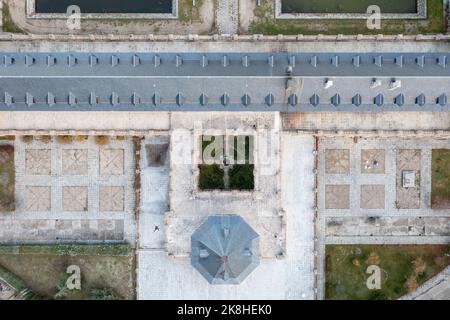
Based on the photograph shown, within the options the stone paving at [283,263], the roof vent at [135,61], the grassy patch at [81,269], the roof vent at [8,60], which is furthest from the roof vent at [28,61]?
the grassy patch at [81,269]

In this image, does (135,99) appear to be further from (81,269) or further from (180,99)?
(81,269)

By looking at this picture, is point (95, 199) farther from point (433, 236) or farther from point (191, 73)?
point (433, 236)

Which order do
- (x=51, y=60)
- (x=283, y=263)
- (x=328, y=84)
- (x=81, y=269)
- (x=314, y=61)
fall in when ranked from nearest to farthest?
(x=328, y=84), (x=314, y=61), (x=51, y=60), (x=283, y=263), (x=81, y=269)

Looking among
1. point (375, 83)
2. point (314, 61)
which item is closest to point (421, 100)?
point (375, 83)

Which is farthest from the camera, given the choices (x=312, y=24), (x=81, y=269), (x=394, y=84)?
(x=81, y=269)

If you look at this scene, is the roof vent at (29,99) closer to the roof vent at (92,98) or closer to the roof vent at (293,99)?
the roof vent at (92,98)

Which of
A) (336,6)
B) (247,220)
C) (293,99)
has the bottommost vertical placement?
(247,220)
